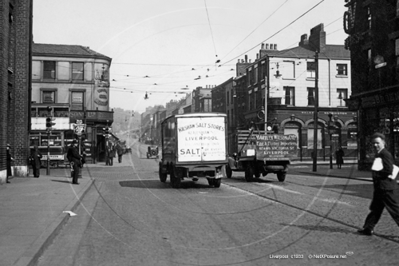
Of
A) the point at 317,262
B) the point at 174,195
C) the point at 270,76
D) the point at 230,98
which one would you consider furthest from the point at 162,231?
the point at 230,98

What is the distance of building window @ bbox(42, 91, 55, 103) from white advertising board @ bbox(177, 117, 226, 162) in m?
32.4

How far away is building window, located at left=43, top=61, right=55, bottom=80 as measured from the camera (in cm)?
4450

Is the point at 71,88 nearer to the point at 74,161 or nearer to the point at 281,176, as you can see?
the point at 74,161

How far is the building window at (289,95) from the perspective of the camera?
168ft

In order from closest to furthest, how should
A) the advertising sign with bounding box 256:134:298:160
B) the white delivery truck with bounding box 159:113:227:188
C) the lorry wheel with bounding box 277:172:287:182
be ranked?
1. the white delivery truck with bounding box 159:113:227:188
2. the advertising sign with bounding box 256:134:298:160
3. the lorry wheel with bounding box 277:172:287:182

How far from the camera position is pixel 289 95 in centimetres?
5122

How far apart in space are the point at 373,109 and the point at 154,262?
2611cm

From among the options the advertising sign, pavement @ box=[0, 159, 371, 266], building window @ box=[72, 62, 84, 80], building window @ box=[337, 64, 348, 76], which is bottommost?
pavement @ box=[0, 159, 371, 266]

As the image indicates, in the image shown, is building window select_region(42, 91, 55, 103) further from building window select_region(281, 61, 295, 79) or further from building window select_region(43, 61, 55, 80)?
building window select_region(281, 61, 295, 79)

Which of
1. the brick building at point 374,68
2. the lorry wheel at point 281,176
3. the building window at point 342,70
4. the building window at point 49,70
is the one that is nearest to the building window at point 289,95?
the building window at point 342,70

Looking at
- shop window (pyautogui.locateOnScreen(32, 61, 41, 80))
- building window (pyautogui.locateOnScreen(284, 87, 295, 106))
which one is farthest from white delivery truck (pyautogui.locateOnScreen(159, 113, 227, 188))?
building window (pyautogui.locateOnScreen(284, 87, 295, 106))

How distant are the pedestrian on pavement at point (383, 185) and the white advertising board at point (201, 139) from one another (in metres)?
10.1

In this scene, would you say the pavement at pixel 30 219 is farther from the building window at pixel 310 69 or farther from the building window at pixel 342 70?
the building window at pixel 342 70

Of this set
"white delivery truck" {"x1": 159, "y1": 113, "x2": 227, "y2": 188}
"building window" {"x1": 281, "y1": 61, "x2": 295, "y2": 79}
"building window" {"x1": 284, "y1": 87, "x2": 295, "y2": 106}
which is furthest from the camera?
"building window" {"x1": 284, "y1": 87, "x2": 295, "y2": 106}
